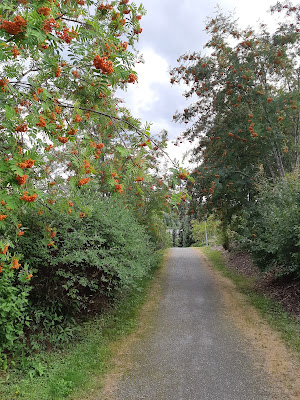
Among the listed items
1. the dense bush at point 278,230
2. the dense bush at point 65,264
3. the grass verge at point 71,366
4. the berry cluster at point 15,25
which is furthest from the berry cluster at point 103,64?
the dense bush at point 278,230

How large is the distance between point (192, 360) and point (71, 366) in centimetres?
185

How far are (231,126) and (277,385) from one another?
760cm

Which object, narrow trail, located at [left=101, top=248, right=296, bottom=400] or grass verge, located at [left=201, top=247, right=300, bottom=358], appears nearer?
narrow trail, located at [left=101, top=248, right=296, bottom=400]

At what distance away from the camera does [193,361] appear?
4980mm

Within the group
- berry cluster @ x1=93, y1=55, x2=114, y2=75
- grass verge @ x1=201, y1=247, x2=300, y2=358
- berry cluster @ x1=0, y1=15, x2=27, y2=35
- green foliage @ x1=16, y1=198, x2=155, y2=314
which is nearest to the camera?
berry cluster @ x1=0, y1=15, x2=27, y2=35

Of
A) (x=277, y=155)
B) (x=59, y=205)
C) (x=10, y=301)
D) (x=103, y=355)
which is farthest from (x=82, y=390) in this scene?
(x=277, y=155)

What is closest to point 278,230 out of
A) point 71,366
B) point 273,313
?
point 273,313

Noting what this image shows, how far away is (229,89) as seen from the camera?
992 centimetres

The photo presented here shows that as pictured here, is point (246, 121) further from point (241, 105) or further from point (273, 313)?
point (273, 313)

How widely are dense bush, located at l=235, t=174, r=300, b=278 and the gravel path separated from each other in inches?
68.3

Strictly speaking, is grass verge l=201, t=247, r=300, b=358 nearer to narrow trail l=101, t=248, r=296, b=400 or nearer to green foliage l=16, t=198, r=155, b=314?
narrow trail l=101, t=248, r=296, b=400

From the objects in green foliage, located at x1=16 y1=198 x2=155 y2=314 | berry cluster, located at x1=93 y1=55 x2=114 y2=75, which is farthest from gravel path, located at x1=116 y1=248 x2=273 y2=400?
berry cluster, located at x1=93 y1=55 x2=114 y2=75

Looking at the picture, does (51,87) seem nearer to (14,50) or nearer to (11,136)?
(14,50)

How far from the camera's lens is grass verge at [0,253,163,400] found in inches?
157
